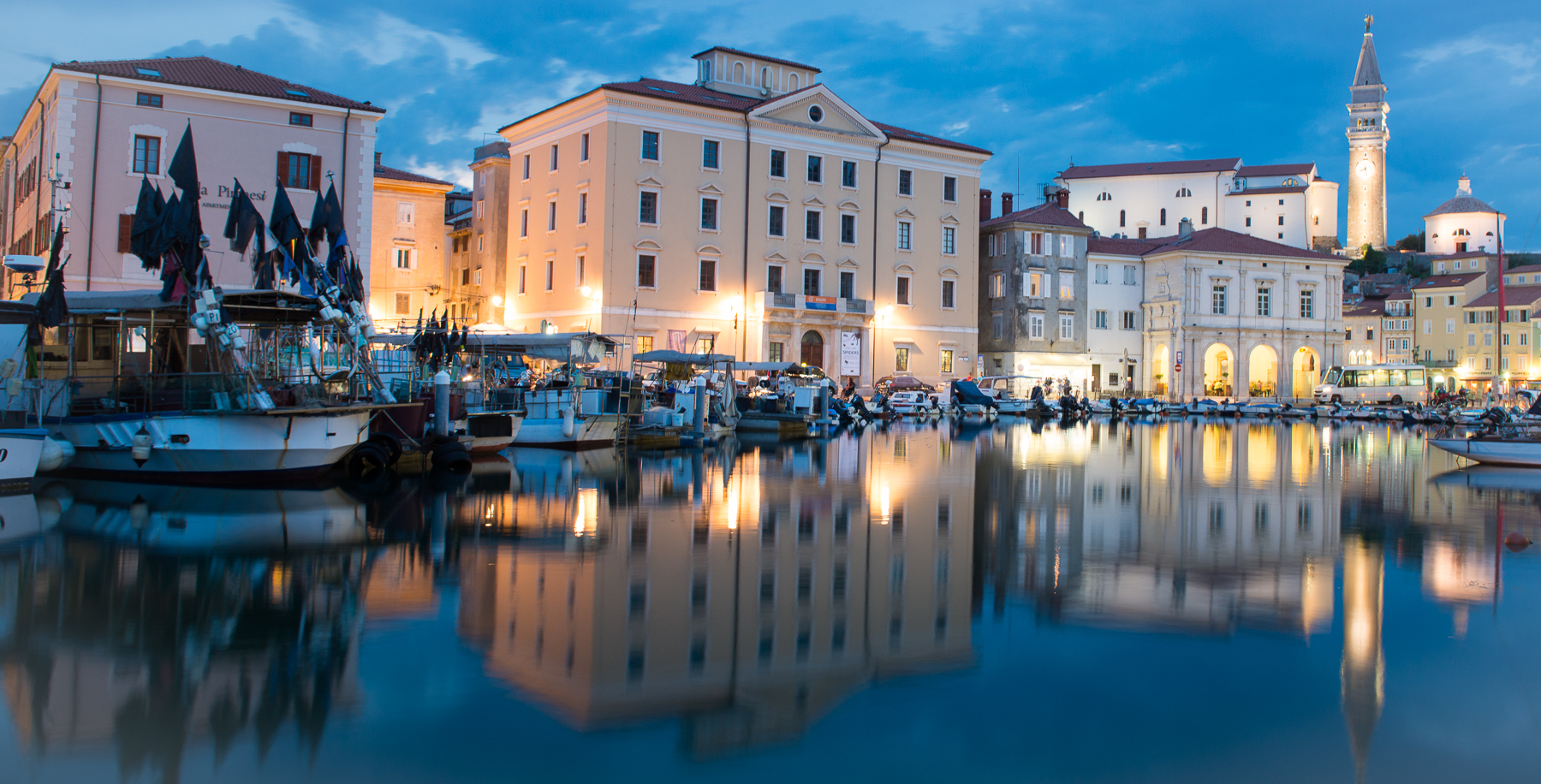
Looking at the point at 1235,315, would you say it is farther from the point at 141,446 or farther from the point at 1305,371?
the point at 141,446

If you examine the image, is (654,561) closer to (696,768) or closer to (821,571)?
(821,571)

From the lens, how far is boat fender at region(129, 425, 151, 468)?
1642 centimetres

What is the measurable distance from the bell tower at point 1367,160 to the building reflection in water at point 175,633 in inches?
5177

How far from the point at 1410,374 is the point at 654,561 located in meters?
61.9

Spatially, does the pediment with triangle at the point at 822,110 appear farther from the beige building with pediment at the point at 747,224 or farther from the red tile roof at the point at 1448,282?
the red tile roof at the point at 1448,282

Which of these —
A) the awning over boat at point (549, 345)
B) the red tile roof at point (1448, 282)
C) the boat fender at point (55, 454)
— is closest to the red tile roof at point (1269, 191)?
the red tile roof at point (1448, 282)

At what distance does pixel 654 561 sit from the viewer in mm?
10500

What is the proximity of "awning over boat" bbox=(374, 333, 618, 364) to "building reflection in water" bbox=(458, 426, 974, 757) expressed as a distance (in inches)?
407

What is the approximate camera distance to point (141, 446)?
1645cm

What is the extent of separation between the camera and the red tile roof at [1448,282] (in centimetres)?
8988

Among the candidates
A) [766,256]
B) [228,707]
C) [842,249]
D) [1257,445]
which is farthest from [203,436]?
[842,249]

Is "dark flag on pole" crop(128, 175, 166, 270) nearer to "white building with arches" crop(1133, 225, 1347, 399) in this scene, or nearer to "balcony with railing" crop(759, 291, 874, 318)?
"balcony with railing" crop(759, 291, 874, 318)

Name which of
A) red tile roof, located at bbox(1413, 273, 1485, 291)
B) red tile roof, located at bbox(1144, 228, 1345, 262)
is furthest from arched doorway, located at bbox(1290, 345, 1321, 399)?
red tile roof, located at bbox(1413, 273, 1485, 291)

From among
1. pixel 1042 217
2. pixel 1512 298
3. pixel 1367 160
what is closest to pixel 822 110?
pixel 1042 217
